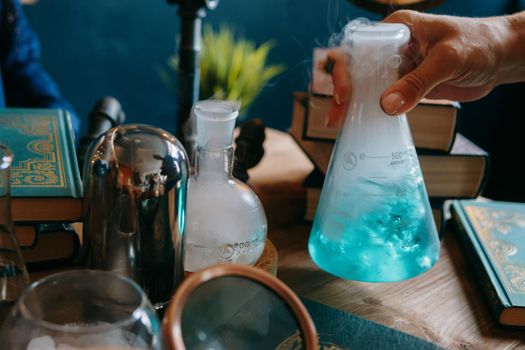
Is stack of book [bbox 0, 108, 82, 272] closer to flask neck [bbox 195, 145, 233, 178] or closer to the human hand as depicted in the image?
flask neck [bbox 195, 145, 233, 178]

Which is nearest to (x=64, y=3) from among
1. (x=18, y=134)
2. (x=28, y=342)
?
(x=18, y=134)

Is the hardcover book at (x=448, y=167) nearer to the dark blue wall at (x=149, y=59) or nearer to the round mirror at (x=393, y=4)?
the round mirror at (x=393, y=4)

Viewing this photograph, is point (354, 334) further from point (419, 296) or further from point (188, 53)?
point (188, 53)

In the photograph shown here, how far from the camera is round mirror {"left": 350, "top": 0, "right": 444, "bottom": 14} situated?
2.48ft

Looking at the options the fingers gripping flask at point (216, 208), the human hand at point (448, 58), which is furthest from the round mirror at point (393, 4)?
the fingers gripping flask at point (216, 208)

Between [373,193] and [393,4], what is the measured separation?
0.31 m

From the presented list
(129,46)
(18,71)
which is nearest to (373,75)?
(18,71)

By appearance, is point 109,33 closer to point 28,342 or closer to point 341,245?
point 341,245

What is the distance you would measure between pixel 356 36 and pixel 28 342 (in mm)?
371

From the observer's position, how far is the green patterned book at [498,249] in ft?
1.89

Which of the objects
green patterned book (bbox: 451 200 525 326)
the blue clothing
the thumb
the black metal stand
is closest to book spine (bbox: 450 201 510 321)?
green patterned book (bbox: 451 200 525 326)

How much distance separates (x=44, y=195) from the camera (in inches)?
20.5

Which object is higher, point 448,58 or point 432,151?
point 448,58

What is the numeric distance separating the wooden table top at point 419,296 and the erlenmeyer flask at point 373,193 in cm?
3
